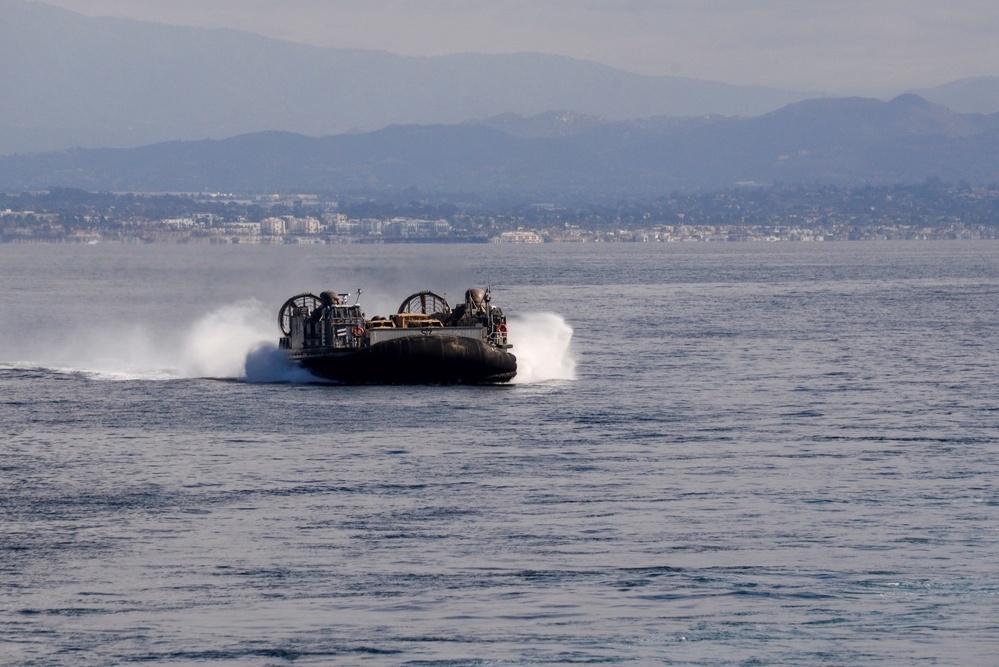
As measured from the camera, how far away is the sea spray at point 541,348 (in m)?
68.9

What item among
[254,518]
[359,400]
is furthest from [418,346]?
[254,518]

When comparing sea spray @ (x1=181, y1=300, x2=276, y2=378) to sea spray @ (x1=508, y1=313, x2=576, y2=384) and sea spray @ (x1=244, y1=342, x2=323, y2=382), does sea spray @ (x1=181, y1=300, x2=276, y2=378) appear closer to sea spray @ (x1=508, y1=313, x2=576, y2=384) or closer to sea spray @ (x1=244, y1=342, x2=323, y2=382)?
sea spray @ (x1=244, y1=342, x2=323, y2=382)

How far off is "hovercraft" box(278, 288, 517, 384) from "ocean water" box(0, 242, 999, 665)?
1391 millimetres

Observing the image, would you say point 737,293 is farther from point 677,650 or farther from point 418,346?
point 677,650

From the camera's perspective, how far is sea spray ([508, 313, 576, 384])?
6894 centimetres

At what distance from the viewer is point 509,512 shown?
37562 mm

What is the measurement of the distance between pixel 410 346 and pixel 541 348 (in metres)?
9.18

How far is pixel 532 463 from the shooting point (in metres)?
44.8

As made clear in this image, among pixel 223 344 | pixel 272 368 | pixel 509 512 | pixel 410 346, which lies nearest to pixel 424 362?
pixel 410 346

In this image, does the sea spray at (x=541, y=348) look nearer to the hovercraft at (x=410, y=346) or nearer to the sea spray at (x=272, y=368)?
the hovercraft at (x=410, y=346)

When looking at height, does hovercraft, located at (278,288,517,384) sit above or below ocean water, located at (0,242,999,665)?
above

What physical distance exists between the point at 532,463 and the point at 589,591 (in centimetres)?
1459

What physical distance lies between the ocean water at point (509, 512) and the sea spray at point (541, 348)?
0.59ft

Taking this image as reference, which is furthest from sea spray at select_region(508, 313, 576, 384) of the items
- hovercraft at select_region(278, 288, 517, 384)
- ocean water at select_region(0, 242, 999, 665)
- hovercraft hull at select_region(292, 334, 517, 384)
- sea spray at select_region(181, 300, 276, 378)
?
sea spray at select_region(181, 300, 276, 378)
